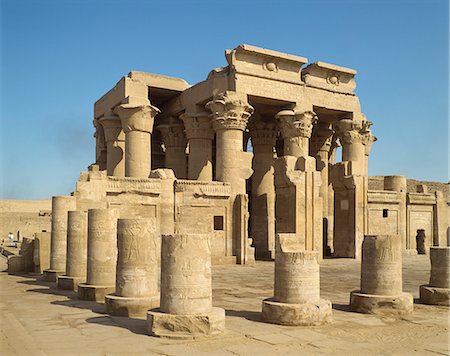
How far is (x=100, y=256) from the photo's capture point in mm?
10797

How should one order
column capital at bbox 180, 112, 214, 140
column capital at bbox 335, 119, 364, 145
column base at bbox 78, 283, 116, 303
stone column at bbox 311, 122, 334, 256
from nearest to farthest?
column base at bbox 78, 283, 116, 303 → column capital at bbox 180, 112, 214, 140 → column capital at bbox 335, 119, 364, 145 → stone column at bbox 311, 122, 334, 256

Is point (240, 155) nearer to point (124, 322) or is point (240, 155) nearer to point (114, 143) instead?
point (114, 143)

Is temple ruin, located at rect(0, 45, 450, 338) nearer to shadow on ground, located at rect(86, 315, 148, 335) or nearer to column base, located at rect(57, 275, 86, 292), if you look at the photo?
column base, located at rect(57, 275, 86, 292)

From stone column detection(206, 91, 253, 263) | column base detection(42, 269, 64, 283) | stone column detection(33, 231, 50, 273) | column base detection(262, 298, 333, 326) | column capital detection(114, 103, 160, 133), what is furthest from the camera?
column capital detection(114, 103, 160, 133)

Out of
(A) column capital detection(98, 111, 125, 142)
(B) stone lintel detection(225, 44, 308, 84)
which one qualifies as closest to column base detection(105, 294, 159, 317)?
(B) stone lintel detection(225, 44, 308, 84)

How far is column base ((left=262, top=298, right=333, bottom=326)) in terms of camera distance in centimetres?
822

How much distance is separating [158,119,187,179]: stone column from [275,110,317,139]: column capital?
5.85 meters

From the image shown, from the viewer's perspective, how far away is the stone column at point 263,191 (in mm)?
24859

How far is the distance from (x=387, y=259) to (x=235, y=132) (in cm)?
1302

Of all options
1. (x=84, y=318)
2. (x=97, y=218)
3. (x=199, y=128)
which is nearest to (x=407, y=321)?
(x=84, y=318)

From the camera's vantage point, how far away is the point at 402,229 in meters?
26.0

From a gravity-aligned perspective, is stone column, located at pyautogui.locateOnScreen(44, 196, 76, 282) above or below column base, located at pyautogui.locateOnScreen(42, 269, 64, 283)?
above

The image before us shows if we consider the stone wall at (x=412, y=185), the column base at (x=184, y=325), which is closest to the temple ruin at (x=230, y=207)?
the column base at (x=184, y=325)

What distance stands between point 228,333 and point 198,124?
666 inches
